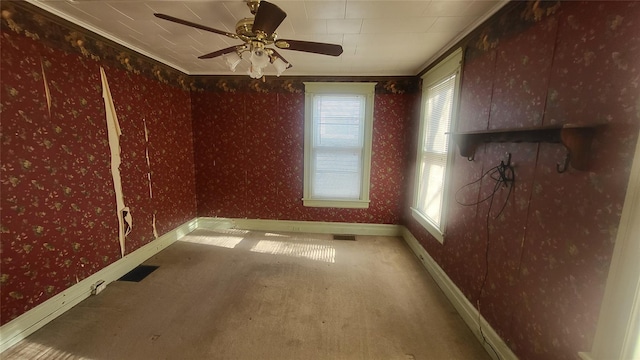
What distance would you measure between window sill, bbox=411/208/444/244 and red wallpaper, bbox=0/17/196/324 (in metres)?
3.19

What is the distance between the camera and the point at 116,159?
2.53 m

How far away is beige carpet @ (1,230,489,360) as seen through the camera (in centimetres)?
175

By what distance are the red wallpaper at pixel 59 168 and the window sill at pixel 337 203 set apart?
2039 mm

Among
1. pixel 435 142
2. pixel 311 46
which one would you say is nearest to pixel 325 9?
pixel 311 46

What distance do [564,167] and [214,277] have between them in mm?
2853

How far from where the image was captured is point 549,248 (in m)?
1.34

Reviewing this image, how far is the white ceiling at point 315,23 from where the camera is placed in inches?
69.1

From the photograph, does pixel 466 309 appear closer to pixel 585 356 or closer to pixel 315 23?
pixel 585 356

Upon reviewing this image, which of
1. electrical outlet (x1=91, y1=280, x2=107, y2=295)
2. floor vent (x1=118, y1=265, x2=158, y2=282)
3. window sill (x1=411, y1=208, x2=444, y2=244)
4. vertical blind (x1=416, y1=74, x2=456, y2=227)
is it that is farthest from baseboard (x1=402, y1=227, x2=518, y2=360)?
electrical outlet (x1=91, y1=280, x2=107, y2=295)

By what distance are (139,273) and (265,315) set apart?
5.10 feet

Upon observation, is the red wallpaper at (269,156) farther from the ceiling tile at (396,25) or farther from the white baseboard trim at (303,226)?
the ceiling tile at (396,25)

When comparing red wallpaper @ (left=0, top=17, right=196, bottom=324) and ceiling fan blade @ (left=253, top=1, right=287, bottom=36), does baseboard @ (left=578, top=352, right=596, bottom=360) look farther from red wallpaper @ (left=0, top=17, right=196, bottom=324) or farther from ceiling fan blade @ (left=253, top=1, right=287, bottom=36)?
red wallpaper @ (left=0, top=17, right=196, bottom=324)

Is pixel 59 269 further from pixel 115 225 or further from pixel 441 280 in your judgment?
pixel 441 280

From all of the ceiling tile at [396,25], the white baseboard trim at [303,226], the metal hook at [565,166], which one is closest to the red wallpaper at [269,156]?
the white baseboard trim at [303,226]
